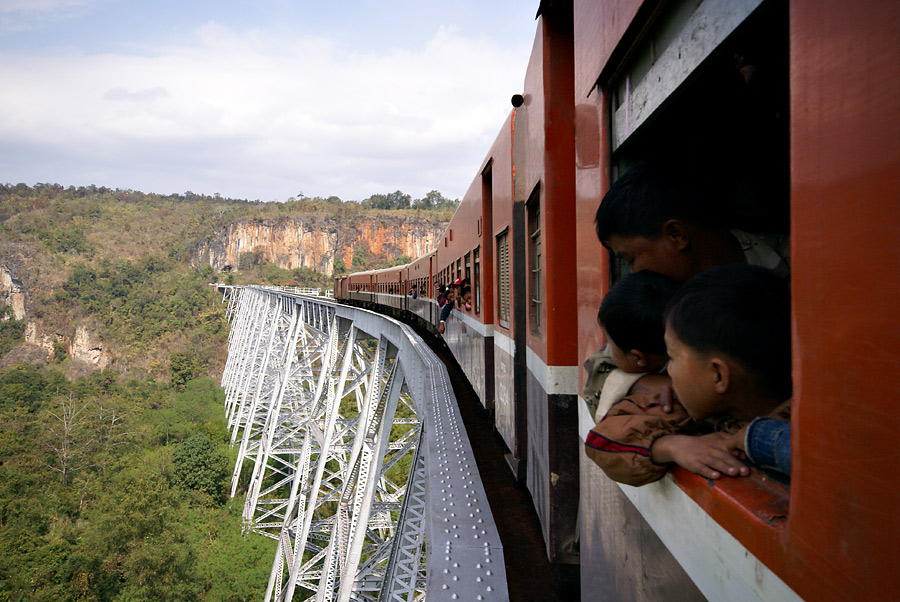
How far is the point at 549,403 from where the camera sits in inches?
91.9

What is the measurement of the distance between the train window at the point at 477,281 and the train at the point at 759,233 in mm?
2180

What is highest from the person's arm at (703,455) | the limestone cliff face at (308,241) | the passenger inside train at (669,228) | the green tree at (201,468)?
the limestone cliff face at (308,241)

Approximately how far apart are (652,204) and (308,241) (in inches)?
2979

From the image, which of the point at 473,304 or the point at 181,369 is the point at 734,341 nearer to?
the point at 473,304

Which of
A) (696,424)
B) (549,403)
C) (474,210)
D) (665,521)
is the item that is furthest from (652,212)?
(474,210)

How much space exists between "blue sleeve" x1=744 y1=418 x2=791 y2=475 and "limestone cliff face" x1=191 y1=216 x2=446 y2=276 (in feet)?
241

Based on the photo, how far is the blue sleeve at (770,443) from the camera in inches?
29.4

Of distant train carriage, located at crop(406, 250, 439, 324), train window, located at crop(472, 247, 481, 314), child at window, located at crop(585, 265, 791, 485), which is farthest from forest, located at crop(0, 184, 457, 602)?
child at window, located at crop(585, 265, 791, 485)

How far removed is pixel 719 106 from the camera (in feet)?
4.49

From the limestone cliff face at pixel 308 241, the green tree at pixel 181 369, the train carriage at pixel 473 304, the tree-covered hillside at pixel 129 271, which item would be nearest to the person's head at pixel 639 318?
the train carriage at pixel 473 304

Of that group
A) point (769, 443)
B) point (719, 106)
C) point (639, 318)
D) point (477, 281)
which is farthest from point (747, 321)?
point (477, 281)

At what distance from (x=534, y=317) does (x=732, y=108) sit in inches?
63.8

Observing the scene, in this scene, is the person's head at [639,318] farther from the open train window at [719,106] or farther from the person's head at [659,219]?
the open train window at [719,106]

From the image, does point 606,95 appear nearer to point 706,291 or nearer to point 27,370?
point 706,291
